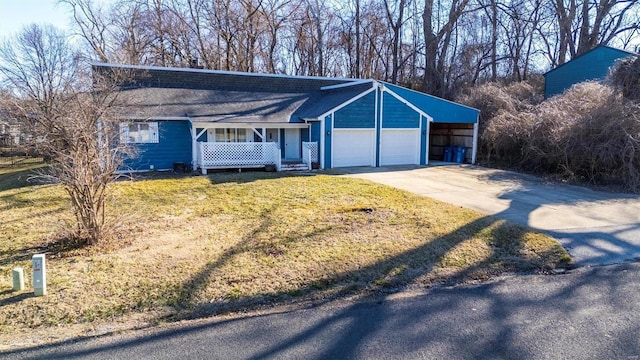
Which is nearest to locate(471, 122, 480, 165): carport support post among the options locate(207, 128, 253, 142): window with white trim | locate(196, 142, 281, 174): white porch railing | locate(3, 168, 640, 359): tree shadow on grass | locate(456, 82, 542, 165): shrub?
locate(456, 82, 542, 165): shrub

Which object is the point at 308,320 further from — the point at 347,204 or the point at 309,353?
the point at 347,204

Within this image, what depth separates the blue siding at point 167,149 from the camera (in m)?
16.0

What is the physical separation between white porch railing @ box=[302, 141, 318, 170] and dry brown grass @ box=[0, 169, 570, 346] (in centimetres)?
686

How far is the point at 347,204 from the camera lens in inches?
367

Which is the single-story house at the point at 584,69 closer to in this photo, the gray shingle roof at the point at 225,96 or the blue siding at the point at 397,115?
the blue siding at the point at 397,115

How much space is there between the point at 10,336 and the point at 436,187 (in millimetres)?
11067

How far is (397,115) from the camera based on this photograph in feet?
59.8

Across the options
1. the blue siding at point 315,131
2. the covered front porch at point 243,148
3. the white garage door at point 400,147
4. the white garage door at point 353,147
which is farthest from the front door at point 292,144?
the white garage door at point 400,147

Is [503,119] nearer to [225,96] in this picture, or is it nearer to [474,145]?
[474,145]

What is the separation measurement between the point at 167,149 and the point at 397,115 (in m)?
10.4

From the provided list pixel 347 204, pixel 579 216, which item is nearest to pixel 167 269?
pixel 347 204

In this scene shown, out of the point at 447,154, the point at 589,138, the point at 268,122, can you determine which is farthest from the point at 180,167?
the point at 589,138

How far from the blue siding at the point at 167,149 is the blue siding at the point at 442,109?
10258 millimetres

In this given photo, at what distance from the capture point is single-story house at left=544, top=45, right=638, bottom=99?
1994 cm
